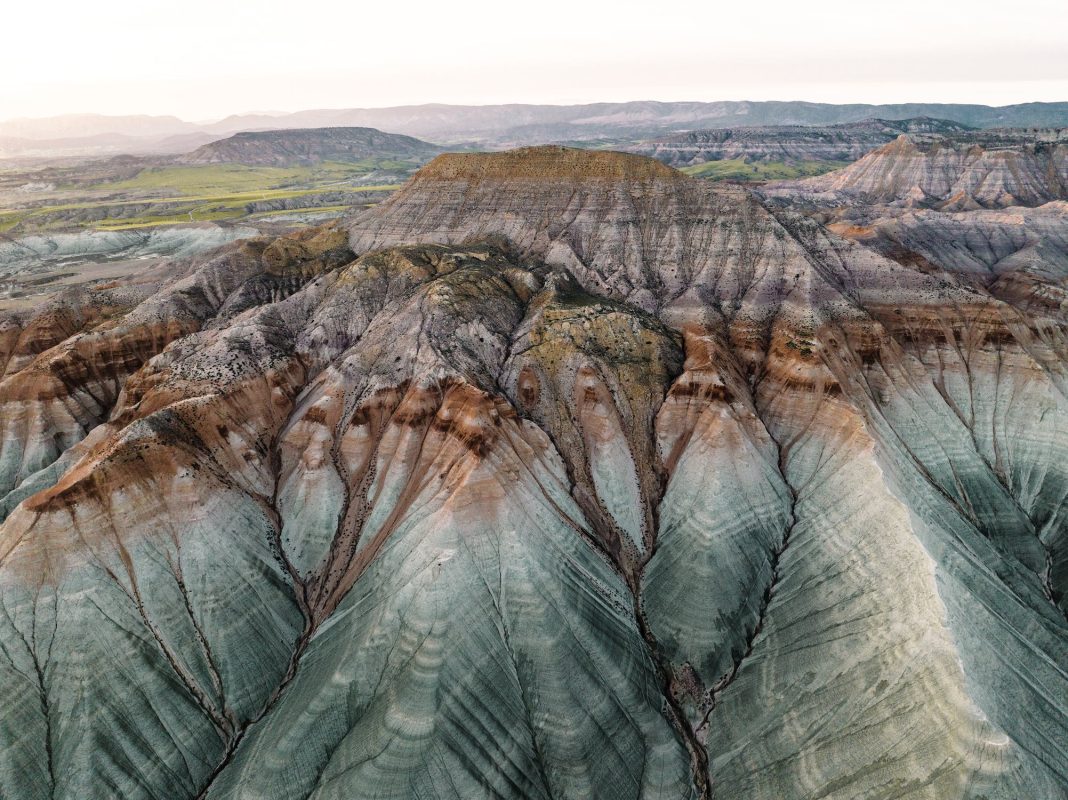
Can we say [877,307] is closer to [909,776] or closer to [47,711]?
[909,776]

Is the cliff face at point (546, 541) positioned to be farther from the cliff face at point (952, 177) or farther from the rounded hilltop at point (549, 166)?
the cliff face at point (952, 177)

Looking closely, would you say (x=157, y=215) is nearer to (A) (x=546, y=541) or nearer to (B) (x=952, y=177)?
(A) (x=546, y=541)

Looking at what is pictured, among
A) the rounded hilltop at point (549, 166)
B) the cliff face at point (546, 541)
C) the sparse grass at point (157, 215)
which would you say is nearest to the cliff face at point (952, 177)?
the rounded hilltop at point (549, 166)

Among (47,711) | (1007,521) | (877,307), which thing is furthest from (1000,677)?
(47,711)

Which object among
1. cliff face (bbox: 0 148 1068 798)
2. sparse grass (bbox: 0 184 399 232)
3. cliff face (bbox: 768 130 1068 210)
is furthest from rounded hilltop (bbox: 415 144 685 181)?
sparse grass (bbox: 0 184 399 232)

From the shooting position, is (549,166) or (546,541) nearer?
(546,541)

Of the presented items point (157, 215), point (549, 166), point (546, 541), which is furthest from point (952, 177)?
point (157, 215)
